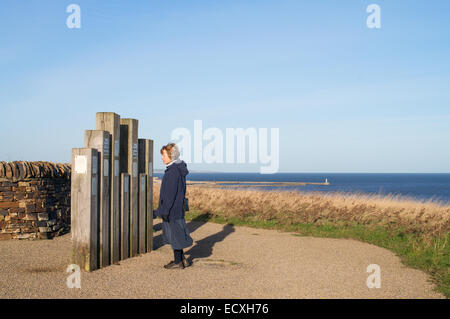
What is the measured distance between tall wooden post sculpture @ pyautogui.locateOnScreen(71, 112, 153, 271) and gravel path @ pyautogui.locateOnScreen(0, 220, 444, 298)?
31cm

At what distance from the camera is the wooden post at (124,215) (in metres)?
7.60

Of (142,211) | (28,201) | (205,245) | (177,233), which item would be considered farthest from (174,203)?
(28,201)

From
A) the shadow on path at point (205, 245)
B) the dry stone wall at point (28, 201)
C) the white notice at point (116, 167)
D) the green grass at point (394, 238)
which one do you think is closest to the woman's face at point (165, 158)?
the white notice at point (116, 167)

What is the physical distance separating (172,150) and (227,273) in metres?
2.23

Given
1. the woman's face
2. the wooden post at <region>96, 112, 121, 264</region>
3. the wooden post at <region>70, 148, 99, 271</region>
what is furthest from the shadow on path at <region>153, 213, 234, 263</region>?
the woman's face

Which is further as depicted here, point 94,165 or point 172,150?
point 172,150

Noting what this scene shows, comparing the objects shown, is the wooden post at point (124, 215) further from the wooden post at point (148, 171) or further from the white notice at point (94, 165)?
the white notice at point (94, 165)

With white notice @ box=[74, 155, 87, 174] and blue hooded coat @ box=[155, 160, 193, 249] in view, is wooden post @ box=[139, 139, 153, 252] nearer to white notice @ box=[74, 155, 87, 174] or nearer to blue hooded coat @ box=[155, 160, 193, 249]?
blue hooded coat @ box=[155, 160, 193, 249]

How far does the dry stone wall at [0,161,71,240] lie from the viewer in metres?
9.75

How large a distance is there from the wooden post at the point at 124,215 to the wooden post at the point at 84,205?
2.70 ft

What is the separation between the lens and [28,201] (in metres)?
9.90

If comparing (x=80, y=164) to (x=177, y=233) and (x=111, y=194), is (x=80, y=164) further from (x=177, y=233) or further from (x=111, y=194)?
(x=177, y=233)

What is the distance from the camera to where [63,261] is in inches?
300
